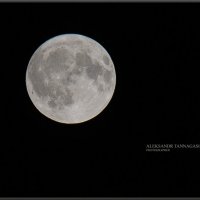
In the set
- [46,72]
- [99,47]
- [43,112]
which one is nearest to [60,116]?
[43,112]

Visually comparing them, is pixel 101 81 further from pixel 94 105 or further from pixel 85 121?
pixel 85 121

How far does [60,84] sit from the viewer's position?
977 cm

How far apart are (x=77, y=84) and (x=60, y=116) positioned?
1.00 meters

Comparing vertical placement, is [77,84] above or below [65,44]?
below

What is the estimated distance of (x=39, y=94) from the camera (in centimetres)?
1005

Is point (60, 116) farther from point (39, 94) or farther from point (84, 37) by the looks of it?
point (84, 37)

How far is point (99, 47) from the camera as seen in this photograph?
10352 mm

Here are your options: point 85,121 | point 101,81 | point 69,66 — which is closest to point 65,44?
point 69,66

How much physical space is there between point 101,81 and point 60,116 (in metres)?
1.34

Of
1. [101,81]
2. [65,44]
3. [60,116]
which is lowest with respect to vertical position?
[60,116]

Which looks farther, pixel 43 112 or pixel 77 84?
pixel 43 112

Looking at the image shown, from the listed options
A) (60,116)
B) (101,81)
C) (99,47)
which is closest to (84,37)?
(99,47)

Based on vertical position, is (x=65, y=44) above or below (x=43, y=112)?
above

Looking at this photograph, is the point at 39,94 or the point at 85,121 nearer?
the point at 39,94
